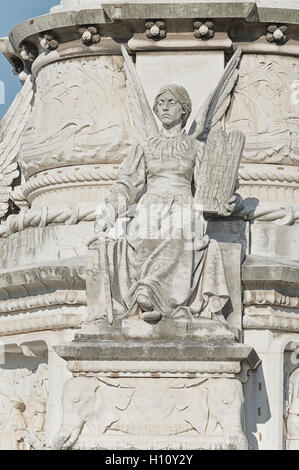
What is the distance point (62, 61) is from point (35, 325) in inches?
124

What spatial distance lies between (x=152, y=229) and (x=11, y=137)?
12.0 feet

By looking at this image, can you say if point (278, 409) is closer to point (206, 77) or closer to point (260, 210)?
point (260, 210)

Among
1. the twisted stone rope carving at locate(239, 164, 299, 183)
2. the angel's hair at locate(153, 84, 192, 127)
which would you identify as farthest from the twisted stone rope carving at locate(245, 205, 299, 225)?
the angel's hair at locate(153, 84, 192, 127)

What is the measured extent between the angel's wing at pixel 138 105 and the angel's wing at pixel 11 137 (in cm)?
183

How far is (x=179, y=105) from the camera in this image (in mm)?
18688

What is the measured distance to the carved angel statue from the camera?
17969mm

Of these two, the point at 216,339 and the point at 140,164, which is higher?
the point at 140,164

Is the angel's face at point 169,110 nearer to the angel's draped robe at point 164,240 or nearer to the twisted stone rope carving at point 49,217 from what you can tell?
the angel's draped robe at point 164,240

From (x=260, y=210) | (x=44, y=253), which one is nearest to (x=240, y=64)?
(x=260, y=210)

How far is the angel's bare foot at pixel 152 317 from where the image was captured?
1771cm

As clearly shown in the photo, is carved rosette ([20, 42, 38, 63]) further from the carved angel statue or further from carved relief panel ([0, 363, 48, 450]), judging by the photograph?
carved relief panel ([0, 363, 48, 450])

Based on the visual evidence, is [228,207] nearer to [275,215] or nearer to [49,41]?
[275,215]

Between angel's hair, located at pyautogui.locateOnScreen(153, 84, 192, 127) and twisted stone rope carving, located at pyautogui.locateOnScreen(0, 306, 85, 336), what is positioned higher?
angel's hair, located at pyautogui.locateOnScreen(153, 84, 192, 127)

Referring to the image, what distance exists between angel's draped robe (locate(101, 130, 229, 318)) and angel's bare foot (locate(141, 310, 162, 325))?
2.9 inches
